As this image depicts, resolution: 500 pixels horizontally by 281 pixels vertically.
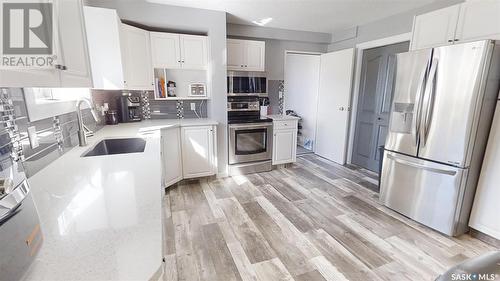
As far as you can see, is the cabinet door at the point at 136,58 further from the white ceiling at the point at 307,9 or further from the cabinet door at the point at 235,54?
the cabinet door at the point at 235,54

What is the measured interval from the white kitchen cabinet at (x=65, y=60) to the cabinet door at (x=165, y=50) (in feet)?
5.25

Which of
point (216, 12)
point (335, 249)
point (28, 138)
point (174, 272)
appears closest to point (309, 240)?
point (335, 249)

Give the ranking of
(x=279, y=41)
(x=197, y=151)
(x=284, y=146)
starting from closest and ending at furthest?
(x=197, y=151), (x=284, y=146), (x=279, y=41)

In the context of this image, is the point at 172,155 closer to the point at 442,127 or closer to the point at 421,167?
the point at 421,167

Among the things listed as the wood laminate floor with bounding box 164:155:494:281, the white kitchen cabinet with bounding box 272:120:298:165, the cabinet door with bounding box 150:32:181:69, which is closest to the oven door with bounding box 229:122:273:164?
the white kitchen cabinet with bounding box 272:120:298:165

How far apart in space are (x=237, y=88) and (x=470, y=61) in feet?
8.95

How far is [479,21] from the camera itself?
200 cm

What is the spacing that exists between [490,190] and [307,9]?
2.78 metres

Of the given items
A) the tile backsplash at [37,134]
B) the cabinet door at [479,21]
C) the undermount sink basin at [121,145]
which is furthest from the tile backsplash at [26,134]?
the cabinet door at [479,21]

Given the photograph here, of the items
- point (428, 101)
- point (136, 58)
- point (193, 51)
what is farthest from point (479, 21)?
point (136, 58)

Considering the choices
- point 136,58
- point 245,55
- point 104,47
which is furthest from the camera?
point 245,55

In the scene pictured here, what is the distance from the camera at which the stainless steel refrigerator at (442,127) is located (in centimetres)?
186

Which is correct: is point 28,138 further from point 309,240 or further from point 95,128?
point 309,240

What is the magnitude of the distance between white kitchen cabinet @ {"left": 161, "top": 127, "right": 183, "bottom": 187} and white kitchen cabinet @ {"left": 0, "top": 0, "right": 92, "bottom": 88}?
138 cm
